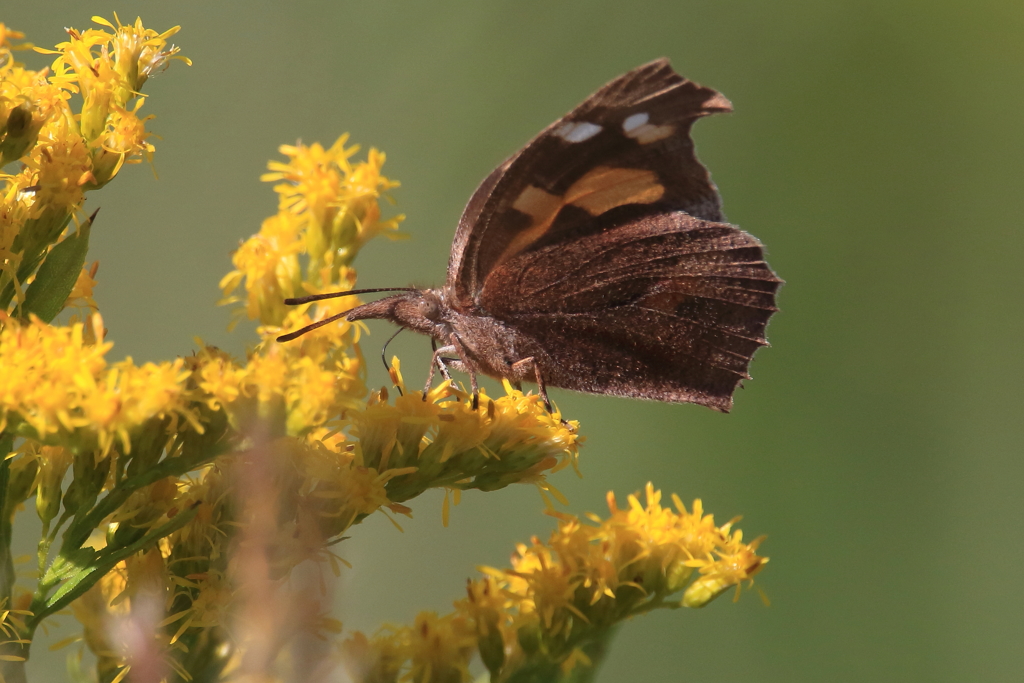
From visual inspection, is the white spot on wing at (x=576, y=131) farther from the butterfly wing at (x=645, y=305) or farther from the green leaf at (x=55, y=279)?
the green leaf at (x=55, y=279)

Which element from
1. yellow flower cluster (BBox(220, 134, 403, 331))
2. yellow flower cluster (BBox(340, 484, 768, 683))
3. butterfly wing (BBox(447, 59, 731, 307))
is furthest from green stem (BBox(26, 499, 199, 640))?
butterfly wing (BBox(447, 59, 731, 307))

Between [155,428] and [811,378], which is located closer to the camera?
[155,428]

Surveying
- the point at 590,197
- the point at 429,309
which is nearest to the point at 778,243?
the point at 590,197

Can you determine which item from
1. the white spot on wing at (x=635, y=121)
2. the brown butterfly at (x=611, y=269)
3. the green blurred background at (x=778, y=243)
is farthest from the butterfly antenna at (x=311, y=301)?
the green blurred background at (x=778, y=243)

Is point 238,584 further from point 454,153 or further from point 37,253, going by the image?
point 454,153

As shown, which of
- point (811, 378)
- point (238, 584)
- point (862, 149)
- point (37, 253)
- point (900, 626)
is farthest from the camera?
point (862, 149)

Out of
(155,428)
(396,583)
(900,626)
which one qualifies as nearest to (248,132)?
(396,583)

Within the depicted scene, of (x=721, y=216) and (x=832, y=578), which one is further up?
(x=721, y=216)
